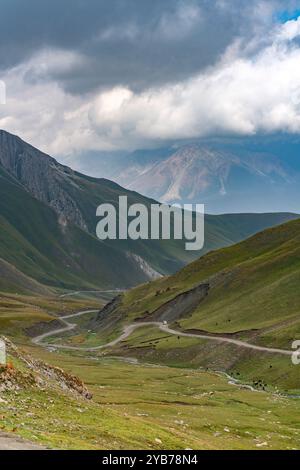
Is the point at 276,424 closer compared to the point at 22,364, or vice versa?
the point at 22,364

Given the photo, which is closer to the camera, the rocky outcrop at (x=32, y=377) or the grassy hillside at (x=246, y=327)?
the rocky outcrop at (x=32, y=377)

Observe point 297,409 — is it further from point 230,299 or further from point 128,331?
point 128,331

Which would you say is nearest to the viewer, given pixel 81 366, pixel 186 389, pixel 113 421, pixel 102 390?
pixel 113 421

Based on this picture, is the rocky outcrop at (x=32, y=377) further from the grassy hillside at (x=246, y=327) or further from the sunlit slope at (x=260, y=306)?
the sunlit slope at (x=260, y=306)

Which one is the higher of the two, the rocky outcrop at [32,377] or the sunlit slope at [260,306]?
the sunlit slope at [260,306]

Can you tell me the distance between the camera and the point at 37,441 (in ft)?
104

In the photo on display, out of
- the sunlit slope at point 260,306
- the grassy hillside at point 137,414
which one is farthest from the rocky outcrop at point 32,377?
the sunlit slope at point 260,306

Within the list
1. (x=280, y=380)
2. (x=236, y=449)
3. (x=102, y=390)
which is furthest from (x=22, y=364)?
(x=280, y=380)

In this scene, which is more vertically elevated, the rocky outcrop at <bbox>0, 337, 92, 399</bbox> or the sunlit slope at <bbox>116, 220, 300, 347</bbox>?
the sunlit slope at <bbox>116, 220, 300, 347</bbox>

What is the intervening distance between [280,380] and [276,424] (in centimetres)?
4318

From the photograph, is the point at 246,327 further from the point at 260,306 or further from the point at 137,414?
the point at 137,414

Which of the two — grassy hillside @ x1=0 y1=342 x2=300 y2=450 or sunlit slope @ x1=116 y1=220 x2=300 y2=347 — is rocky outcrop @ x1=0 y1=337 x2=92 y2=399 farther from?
sunlit slope @ x1=116 y1=220 x2=300 y2=347

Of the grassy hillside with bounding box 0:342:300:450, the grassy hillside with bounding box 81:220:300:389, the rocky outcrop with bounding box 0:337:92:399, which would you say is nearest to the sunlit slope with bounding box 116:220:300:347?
the grassy hillside with bounding box 81:220:300:389
